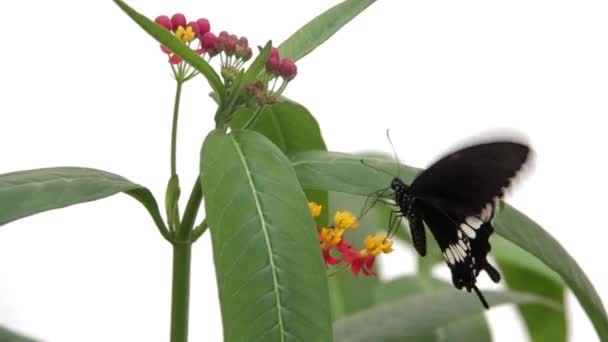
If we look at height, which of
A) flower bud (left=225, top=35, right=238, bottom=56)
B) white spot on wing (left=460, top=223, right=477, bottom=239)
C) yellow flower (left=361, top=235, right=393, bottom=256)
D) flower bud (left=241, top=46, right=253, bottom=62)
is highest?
flower bud (left=225, top=35, right=238, bottom=56)

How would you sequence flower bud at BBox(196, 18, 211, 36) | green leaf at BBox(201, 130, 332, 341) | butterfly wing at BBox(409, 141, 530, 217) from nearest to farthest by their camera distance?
green leaf at BBox(201, 130, 332, 341)
butterfly wing at BBox(409, 141, 530, 217)
flower bud at BBox(196, 18, 211, 36)

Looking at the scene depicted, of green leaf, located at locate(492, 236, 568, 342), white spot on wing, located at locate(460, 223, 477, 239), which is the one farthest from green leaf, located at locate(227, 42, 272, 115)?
green leaf, located at locate(492, 236, 568, 342)

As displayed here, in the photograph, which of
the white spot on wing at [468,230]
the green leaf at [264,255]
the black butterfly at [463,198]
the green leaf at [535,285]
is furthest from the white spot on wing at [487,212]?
the green leaf at [535,285]

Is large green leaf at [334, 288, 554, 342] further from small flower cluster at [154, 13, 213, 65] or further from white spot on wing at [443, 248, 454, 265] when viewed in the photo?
small flower cluster at [154, 13, 213, 65]

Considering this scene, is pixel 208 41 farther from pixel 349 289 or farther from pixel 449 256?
pixel 349 289

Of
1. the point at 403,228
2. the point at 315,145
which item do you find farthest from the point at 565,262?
the point at 403,228

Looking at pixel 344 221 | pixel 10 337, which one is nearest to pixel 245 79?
pixel 344 221

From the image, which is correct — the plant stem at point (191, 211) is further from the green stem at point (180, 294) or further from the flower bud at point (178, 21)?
the flower bud at point (178, 21)
